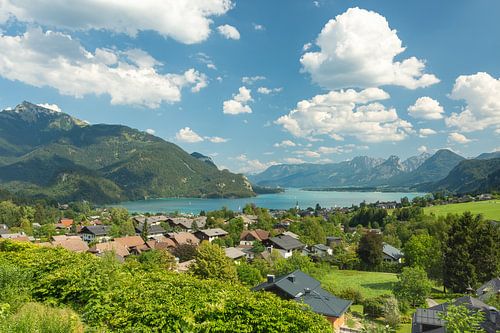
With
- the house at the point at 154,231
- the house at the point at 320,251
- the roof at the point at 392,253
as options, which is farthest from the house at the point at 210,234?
the roof at the point at 392,253

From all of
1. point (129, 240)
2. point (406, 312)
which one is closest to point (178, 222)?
point (129, 240)

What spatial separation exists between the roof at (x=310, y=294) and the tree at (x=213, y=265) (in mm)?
3825

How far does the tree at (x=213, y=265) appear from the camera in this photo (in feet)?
90.9

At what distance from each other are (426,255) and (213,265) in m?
29.9

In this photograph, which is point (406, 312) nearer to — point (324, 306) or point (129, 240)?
point (324, 306)

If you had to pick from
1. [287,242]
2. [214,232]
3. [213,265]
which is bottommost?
[287,242]

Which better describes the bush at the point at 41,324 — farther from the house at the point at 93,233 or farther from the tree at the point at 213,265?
the house at the point at 93,233

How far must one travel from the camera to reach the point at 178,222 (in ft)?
297

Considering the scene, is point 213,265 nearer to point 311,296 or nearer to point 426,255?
point 311,296

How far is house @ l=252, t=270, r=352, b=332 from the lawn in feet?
31.0

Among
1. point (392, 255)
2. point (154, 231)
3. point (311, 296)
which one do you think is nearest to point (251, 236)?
point (154, 231)

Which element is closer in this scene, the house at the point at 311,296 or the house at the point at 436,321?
the house at the point at 436,321

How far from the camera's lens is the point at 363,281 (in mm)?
42000

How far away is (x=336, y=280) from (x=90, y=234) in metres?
55.8
